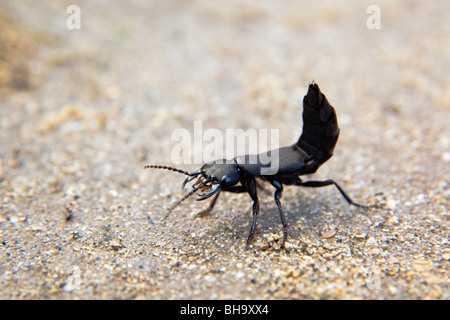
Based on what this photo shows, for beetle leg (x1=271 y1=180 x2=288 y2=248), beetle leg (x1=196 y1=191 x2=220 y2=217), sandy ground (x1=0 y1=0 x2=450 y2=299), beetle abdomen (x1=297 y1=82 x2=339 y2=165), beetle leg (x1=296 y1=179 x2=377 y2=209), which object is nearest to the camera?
sandy ground (x1=0 y1=0 x2=450 y2=299)

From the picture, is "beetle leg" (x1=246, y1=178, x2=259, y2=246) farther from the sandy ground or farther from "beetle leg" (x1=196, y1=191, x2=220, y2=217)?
"beetle leg" (x1=196, y1=191, x2=220, y2=217)

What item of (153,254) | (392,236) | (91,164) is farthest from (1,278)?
(392,236)

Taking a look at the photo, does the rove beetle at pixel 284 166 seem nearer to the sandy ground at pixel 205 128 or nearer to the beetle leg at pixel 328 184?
the beetle leg at pixel 328 184

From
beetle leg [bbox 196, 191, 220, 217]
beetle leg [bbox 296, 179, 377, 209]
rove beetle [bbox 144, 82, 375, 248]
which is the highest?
rove beetle [bbox 144, 82, 375, 248]

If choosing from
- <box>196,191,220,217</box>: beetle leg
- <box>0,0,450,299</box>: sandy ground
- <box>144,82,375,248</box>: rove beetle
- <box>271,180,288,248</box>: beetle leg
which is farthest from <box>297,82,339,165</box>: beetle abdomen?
<box>196,191,220,217</box>: beetle leg
